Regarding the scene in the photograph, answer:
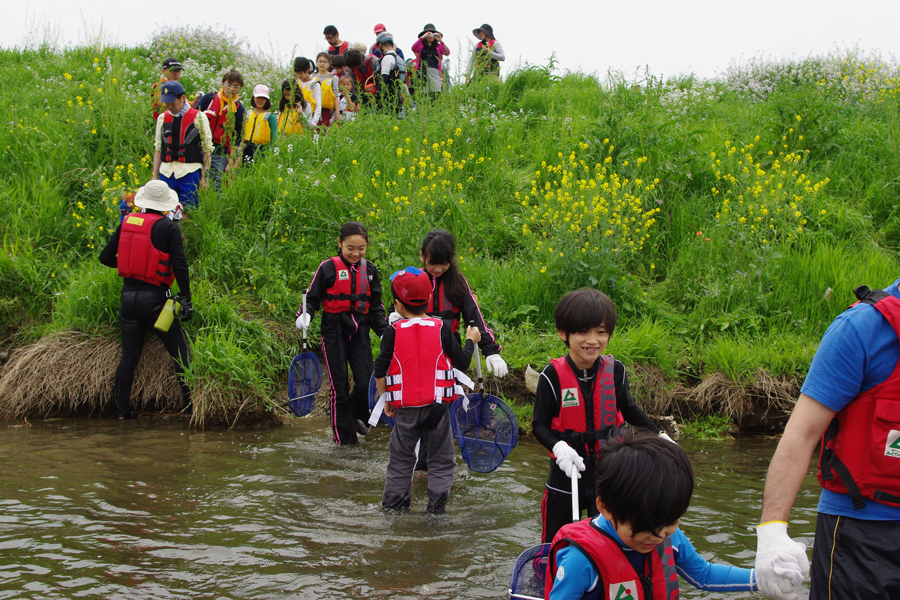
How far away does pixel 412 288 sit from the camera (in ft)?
14.4

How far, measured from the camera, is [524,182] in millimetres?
9922

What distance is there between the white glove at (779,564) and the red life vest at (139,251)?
6.17 m

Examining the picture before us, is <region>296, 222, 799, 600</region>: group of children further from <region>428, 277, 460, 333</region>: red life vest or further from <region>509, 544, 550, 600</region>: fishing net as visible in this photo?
<region>509, 544, 550, 600</region>: fishing net

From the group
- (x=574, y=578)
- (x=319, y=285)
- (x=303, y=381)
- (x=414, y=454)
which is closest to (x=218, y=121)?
(x=319, y=285)

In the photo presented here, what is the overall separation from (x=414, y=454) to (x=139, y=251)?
12.6ft

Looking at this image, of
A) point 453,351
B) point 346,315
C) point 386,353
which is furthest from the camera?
point 346,315

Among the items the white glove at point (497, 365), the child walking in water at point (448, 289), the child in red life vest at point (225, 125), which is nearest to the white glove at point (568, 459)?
the white glove at point (497, 365)

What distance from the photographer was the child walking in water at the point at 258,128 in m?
9.55

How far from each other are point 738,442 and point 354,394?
143 inches

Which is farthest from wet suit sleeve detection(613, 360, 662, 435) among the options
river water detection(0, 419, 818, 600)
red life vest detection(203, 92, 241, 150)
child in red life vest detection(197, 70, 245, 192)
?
red life vest detection(203, 92, 241, 150)

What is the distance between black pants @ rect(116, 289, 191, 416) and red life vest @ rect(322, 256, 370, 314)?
75.0 inches

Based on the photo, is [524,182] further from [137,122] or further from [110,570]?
[110,570]

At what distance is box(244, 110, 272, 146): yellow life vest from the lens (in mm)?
9562

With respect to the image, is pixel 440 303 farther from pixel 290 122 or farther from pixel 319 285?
pixel 290 122
